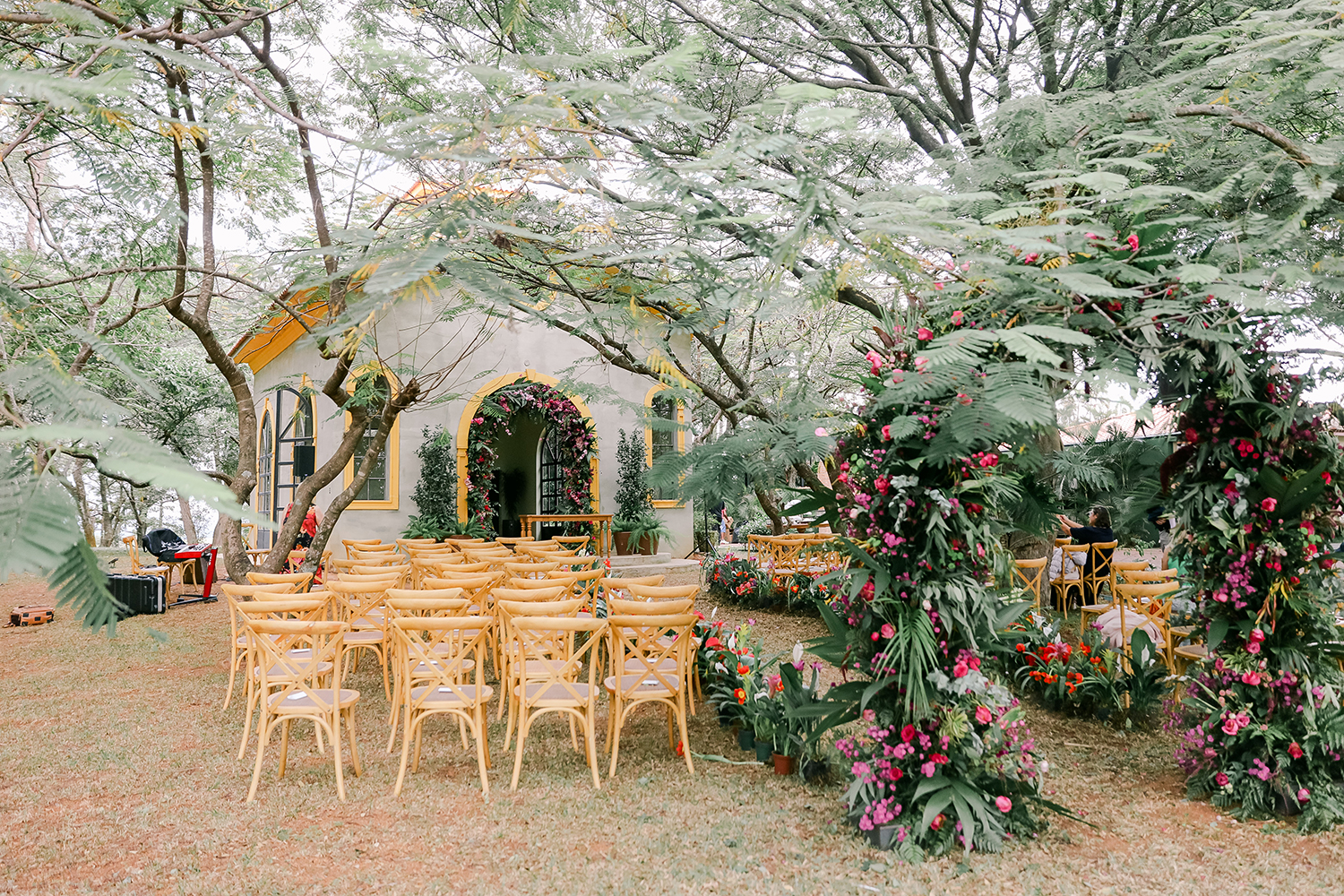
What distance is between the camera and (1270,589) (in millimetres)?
4035

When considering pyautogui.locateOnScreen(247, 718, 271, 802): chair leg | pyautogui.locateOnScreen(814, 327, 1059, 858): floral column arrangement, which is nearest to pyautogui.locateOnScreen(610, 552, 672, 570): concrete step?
pyautogui.locateOnScreen(247, 718, 271, 802): chair leg

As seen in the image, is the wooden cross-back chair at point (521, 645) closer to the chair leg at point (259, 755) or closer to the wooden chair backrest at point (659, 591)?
the wooden chair backrest at point (659, 591)

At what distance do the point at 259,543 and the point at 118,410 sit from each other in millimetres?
14602

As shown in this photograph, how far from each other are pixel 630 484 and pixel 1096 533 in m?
7.15

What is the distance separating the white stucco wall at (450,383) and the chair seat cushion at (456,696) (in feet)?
25.2

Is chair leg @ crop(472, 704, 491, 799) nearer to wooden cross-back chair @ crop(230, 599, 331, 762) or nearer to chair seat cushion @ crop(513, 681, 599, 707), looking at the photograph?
chair seat cushion @ crop(513, 681, 599, 707)

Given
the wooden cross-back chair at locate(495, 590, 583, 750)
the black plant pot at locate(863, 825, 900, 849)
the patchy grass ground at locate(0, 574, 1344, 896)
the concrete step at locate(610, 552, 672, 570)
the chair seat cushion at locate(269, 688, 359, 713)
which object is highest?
the wooden cross-back chair at locate(495, 590, 583, 750)

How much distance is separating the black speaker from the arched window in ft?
1.83

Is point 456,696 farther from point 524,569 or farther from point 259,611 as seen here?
point 524,569

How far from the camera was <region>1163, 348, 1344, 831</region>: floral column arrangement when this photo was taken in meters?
3.99

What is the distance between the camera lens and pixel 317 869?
3568 millimetres

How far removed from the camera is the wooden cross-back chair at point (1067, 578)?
935cm

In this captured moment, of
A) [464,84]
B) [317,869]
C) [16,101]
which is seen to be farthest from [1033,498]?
[16,101]

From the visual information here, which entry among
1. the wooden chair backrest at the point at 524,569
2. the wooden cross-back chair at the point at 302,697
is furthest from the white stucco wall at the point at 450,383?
the wooden cross-back chair at the point at 302,697
